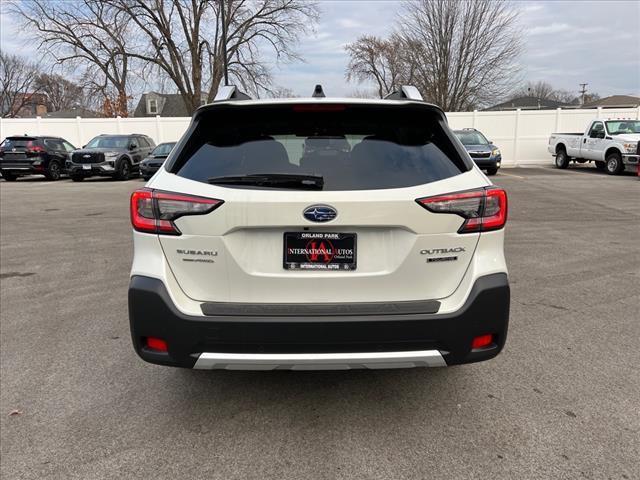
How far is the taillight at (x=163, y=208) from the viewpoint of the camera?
2412 mm

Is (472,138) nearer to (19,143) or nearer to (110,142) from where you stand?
(110,142)

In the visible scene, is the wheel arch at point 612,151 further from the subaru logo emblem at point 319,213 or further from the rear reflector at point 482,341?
the subaru logo emblem at point 319,213

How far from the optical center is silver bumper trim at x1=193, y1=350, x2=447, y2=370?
2.43m

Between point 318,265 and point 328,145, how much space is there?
2.26 feet

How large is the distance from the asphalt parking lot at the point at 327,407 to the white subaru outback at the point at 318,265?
1.74ft

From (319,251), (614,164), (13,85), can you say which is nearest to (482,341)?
(319,251)

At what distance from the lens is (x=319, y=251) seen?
243 centimetres

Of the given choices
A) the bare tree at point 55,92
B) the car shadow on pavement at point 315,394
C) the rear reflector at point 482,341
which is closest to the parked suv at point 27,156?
the car shadow on pavement at point 315,394

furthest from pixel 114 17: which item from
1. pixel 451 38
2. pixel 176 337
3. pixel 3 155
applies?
pixel 176 337

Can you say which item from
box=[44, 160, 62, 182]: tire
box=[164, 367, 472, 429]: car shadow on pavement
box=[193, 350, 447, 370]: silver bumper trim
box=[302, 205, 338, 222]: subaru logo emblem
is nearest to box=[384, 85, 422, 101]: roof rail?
box=[302, 205, 338, 222]: subaru logo emblem

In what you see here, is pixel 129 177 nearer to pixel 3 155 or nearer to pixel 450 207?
pixel 3 155

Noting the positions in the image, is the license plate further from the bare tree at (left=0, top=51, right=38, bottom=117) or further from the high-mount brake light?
the bare tree at (left=0, top=51, right=38, bottom=117)

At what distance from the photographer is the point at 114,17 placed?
106 ft

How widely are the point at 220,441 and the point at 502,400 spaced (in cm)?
177
